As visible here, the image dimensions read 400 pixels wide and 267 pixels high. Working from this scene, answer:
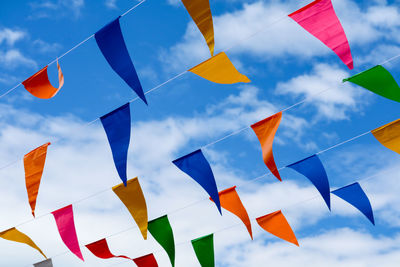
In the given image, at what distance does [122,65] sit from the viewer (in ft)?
13.5

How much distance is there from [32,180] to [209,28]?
2.56 m

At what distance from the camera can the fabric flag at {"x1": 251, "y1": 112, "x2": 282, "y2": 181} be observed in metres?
4.62

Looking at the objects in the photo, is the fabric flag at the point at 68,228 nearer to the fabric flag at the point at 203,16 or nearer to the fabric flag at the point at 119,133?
the fabric flag at the point at 119,133

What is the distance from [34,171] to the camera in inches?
205

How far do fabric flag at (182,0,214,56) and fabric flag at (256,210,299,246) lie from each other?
2342 millimetres

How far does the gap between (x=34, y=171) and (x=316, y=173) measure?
282 cm

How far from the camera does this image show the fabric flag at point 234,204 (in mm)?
5332

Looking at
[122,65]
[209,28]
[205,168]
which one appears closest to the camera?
[209,28]

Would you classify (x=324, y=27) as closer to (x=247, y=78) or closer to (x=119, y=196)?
(x=247, y=78)

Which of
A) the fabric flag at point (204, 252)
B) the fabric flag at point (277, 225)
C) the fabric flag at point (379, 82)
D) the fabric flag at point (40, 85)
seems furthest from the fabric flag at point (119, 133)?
the fabric flag at point (379, 82)

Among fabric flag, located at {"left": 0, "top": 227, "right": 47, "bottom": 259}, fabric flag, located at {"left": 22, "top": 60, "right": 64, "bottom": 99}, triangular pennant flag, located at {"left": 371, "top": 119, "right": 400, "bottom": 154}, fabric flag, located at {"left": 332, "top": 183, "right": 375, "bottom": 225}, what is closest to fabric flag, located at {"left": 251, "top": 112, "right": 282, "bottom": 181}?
triangular pennant flag, located at {"left": 371, "top": 119, "right": 400, "bottom": 154}

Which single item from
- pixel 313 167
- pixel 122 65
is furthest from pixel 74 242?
pixel 313 167

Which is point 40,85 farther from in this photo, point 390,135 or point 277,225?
point 390,135

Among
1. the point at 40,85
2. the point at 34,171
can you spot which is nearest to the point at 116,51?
the point at 40,85
